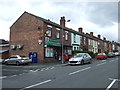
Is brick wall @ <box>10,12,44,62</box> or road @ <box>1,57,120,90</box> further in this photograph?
brick wall @ <box>10,12,44,62</box>

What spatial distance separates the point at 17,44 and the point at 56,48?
7.31 metres

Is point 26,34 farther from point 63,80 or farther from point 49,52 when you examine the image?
point 63,80

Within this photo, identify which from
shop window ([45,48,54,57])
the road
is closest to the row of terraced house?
shop window ([45,48,54,57])

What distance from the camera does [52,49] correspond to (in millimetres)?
29625

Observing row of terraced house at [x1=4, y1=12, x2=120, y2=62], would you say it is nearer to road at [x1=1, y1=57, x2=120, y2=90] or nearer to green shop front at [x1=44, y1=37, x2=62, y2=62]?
green shop front at [x1=44, y1=37, x2=62, y2=62]

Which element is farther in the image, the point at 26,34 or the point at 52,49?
the point at 52,49

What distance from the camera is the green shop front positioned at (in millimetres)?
27562

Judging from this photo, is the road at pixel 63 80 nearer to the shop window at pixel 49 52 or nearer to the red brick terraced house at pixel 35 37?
the red brick terraced house at pixel 35 37

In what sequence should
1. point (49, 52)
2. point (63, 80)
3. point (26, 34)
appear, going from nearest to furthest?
point (63, 80) → point (49, 52) → point (26, 34)

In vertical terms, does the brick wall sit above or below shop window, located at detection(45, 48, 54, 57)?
above

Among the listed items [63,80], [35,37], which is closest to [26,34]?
[35,37]

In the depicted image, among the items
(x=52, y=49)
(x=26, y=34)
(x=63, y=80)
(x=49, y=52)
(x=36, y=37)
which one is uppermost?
(x=26, y=34)

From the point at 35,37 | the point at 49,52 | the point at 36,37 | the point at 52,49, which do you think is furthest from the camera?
the point at 52,49

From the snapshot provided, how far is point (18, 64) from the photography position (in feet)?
76.0
